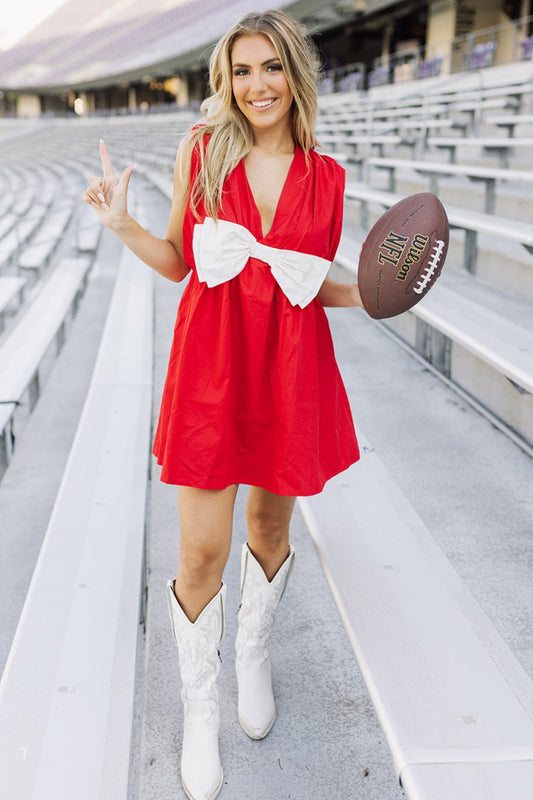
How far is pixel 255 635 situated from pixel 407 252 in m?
0.67

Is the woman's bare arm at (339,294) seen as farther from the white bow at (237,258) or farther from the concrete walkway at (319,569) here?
the concrete walkway at (319,569)

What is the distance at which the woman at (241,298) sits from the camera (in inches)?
41.7

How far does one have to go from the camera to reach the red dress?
1.07 m

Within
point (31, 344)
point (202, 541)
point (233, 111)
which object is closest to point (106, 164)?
point (233, 111)

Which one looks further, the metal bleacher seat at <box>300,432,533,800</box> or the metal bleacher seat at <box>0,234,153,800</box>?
the metal bleacher seat at <box>0,234,153,800</box>

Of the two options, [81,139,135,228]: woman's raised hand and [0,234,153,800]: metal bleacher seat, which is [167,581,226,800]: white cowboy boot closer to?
[0,234,153,800]: metal bleacher seat

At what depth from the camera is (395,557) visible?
51.4 inches

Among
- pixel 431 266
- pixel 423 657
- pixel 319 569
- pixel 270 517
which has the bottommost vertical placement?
pixel 319 569

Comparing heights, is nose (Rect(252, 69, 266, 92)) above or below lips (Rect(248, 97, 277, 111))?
above

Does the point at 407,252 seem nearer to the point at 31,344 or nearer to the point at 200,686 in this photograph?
the point at 200,686

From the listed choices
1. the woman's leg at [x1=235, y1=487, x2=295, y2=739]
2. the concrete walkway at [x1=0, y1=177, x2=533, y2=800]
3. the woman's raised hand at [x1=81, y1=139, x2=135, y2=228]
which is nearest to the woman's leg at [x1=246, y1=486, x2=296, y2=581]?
the woman's leg at [x1=235, y1=487, x2=295, y2=739]

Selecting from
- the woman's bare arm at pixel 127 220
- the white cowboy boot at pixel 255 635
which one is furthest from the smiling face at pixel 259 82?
the white cowboy boot at pixel 255 635

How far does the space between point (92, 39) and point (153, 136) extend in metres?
29.0

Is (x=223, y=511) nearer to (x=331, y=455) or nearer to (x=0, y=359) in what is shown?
(x=331, y=455)
